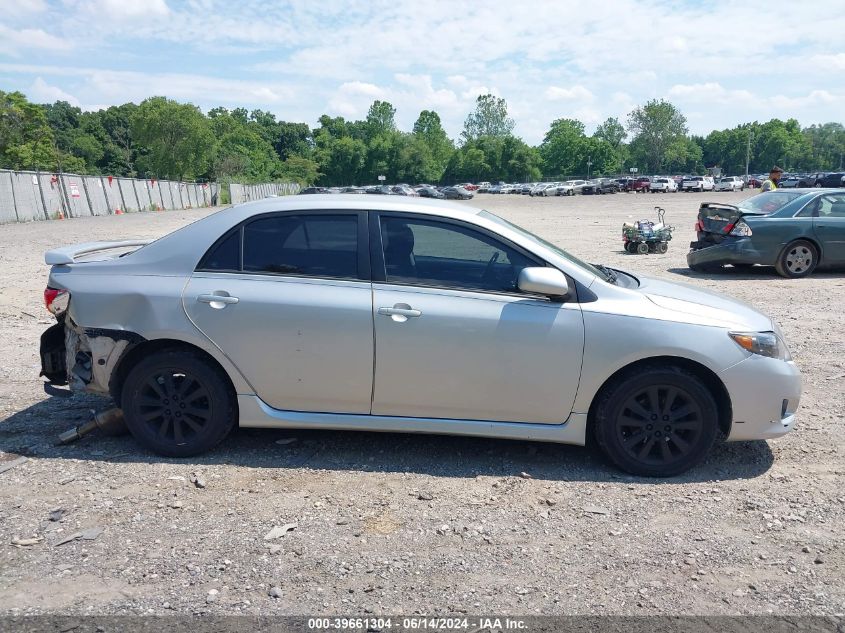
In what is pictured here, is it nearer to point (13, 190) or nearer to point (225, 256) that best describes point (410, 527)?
point (225, 256)

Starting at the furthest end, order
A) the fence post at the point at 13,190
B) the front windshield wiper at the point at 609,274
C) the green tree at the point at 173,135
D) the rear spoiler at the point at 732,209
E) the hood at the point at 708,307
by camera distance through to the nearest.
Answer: the green tree at the point at 173,135 < the fence post at the point at 13,190 < the rear spoiler at the point at 732,209 < the front windshield wiper at the point at 609,274 < the hood at the point at 708,307

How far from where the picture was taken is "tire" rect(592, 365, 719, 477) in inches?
170

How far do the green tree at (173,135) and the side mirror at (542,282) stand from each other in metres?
90.0

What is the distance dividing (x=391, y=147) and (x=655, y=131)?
51666 mm

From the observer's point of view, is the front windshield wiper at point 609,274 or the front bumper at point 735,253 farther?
the front bumper at point 735,253

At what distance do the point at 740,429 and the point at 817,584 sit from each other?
125 cm

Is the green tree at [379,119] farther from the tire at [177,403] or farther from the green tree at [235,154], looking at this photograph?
the tire at [177,403]

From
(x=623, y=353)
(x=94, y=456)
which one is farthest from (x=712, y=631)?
(x=94, y=456)

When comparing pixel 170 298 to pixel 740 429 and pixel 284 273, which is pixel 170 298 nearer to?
pixel 284 273

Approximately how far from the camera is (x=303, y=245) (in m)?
4.61

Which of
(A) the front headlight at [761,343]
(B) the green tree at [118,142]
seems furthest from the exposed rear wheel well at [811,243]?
(B) the green tree at [118,142]

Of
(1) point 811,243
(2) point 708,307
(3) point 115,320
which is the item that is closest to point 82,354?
(3) point 115,320

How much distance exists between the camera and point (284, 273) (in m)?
4.56

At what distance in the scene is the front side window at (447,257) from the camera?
4.47 m
